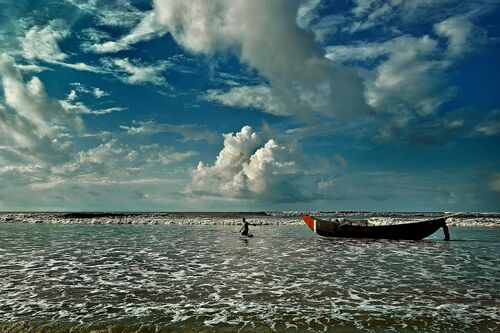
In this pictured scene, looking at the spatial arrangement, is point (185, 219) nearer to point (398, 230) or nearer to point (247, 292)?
point (398, 230)

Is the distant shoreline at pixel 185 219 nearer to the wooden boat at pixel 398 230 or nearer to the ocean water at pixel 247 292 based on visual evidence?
the wooden boat at pixel 398 230

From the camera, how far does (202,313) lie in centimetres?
1073

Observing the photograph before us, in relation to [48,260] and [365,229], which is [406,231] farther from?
[48,260]

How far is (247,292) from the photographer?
524 inches

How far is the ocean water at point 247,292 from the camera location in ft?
32.5

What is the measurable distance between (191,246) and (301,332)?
20049 millimetres

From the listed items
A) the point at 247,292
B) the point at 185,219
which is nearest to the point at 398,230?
the point at 247,292

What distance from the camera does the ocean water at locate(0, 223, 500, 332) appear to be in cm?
990

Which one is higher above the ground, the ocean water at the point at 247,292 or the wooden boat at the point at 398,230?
the wooden boat at the point at 398,230

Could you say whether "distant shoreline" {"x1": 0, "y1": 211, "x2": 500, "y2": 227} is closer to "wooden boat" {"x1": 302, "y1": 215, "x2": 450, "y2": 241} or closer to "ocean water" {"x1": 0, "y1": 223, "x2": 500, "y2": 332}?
"wooden boat" {"x1": 302, "y1": 215, "x2": 450, "y2": 241}

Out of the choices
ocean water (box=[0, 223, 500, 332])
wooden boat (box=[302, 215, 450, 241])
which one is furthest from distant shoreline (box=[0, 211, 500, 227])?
ocean water (box=[0, 223, 500, 332])

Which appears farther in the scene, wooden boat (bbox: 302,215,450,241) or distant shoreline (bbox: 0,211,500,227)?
distant shoreline (bbox: 0,211,500,227)

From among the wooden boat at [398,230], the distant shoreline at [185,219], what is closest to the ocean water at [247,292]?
the wooden boat at [398,230]

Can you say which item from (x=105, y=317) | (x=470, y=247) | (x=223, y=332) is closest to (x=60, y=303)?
(x=105, y=317)
